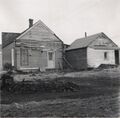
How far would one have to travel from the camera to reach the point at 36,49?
2800 centimetres

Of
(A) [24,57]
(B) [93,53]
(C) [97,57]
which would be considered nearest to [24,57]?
(A) [24,57]

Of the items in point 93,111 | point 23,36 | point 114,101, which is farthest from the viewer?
point 23,36

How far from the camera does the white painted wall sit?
28.5 meters

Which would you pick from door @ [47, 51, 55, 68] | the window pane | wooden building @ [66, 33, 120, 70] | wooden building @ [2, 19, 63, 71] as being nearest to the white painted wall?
wooden building @ [66, 33, 120, 70]

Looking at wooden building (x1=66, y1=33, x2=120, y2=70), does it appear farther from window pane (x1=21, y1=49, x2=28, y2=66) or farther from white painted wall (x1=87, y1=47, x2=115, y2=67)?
window pane (x1=21, y1=49, x2=28, y2=66)

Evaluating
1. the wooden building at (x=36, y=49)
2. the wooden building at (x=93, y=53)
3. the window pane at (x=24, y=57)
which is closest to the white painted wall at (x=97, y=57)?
the wooden building at (x=93, y=53)

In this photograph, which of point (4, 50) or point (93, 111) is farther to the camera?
point (4, 50)

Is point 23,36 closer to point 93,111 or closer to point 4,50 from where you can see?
point 4,50

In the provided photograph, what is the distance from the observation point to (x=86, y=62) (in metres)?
28.3

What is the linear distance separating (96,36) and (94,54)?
2.55 metres

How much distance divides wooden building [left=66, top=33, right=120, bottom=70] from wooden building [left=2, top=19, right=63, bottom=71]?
6.07ft

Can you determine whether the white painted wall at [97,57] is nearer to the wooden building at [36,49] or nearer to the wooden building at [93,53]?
the wooden building at [93,53]

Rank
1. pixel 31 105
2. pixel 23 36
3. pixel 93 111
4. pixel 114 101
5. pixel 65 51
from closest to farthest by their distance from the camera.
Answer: pixel 93 111, pixel 31 105, pixel 114 101, pixel 23 36, pixel 65 51

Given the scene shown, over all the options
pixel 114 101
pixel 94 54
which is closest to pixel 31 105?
pixel 114 101
